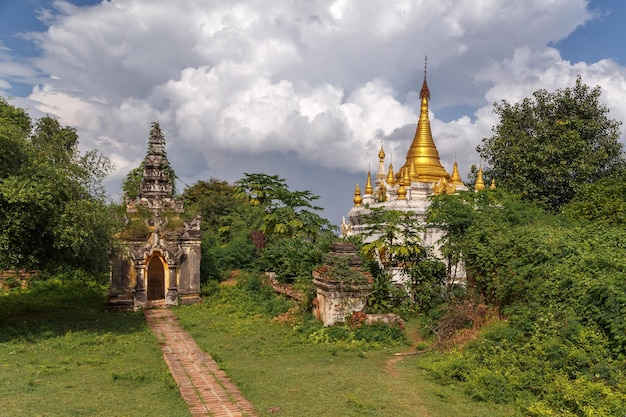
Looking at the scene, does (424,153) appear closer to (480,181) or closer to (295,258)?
(480,181)

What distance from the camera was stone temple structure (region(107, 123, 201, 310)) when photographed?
22.1m

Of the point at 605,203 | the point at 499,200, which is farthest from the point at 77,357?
the point at 605,203

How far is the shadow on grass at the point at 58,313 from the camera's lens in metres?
16.0

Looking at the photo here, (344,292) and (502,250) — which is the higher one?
(502,250)

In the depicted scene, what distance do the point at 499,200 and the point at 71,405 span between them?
54.0 ft

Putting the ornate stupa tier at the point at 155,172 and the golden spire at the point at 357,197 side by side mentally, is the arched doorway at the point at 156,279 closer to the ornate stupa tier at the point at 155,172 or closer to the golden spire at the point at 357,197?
the ornate stupa tier at the point at 155,172

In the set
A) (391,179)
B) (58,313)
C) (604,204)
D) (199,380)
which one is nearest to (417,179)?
(391,179)

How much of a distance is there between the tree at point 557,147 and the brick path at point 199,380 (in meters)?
22.8

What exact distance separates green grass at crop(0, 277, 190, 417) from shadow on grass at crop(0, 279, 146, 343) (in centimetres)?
3

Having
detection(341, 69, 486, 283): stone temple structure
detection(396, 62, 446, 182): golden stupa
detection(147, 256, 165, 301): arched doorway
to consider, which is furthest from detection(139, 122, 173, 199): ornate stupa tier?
detection(396, 62, 446, 182): golden stupa

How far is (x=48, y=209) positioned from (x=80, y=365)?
5118 mm

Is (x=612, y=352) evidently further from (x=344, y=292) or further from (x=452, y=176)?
(x=452, y=176)

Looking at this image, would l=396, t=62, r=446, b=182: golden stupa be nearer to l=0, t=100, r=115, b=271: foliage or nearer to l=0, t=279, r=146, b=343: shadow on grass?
l=0, t=279, r=146, b=343: shadow on grass

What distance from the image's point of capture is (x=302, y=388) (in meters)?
10.6
